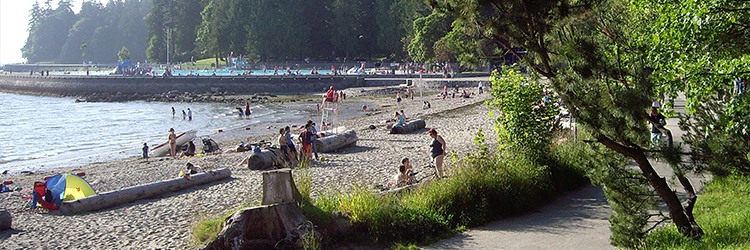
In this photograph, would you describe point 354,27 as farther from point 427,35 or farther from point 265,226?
point 265,226

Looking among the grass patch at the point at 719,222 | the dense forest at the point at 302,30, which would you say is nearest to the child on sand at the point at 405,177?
the grass patch at the point at 719,222

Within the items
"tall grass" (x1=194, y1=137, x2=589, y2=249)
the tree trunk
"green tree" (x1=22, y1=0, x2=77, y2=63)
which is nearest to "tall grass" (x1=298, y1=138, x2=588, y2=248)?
"tall grass" (x1=194, y1=137, x2=589, y2=249)

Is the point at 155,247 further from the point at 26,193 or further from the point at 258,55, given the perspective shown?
the point at 258,55

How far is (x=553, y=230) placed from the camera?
961cm

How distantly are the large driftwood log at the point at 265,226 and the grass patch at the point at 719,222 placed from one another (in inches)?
170

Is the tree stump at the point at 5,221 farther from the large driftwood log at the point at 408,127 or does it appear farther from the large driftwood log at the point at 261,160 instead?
the large driftwood log at the point at 408,127

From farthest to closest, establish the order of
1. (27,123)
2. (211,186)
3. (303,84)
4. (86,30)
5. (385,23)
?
(86,30)
(385,23)
(303,84)
(27,123)
(211,186)

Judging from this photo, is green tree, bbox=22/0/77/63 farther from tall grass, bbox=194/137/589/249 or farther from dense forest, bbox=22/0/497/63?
tall grass, bbox=194/137/589/249

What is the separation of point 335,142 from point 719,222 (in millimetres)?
14020

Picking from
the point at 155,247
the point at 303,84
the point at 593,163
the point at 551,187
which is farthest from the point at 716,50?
the point at 303,84

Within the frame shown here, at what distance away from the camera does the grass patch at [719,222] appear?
278 inches

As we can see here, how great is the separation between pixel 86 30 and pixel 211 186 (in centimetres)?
17903

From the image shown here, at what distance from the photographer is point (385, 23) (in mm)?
78438

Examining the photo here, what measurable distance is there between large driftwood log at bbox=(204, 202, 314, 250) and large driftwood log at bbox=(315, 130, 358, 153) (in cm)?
1130
